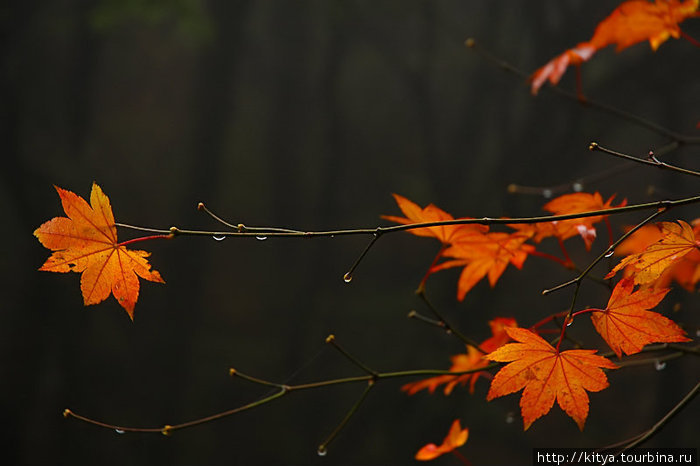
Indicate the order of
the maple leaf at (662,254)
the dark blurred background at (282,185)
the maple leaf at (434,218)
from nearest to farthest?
1. the maple leaf at (662,254)
2. the maple leaf at (434,218)
3. the dark blurred background at (282,185)

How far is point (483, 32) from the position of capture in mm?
2166

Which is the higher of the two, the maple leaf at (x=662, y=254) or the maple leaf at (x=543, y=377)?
the maple leaf at (x=662, y=254)

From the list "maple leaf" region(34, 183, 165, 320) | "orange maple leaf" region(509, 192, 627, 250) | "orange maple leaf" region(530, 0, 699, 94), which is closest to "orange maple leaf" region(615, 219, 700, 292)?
"orange maple leaf" region(509, 192, 627, 250)

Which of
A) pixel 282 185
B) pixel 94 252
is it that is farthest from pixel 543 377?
pixel 282 185

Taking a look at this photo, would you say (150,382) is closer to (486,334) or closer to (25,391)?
(25,391)

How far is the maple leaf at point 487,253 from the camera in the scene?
0.55 metres

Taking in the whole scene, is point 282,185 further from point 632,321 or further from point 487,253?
point 632,321

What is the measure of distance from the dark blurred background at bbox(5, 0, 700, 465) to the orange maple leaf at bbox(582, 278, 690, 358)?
1.71 m

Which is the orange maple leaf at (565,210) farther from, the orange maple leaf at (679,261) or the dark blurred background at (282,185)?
the dark blurred background at (282,185)

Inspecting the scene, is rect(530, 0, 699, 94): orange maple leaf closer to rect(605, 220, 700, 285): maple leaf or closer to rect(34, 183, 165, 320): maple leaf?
rect(605, 220, 700, 285): maple leaf

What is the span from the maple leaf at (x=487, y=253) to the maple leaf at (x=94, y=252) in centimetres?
25

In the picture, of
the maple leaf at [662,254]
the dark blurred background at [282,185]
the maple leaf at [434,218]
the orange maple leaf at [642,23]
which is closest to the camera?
the maple leaf at [662,254]

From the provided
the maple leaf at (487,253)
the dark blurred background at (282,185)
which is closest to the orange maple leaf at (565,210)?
the maple leaf at (487,253)

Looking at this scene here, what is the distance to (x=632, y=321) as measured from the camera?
1.32 ft
